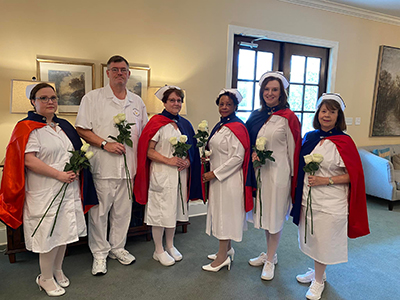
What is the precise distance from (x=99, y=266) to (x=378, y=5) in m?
5.28

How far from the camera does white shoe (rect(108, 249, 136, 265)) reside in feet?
8.90

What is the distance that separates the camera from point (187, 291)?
234 centimetres

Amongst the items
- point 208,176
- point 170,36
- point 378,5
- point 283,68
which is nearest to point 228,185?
point 208,176

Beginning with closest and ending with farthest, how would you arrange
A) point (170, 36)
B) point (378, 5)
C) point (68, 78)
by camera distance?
point (68, 78) < point (170, 36) < point (378, 5)

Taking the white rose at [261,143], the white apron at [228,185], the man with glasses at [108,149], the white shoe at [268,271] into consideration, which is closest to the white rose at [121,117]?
the man with glasses at [108,149]

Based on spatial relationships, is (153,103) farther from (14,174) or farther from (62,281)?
(62,281)

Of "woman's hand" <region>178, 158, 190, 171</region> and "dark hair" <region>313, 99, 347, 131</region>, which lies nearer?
"dark hair" <region>313, 99, 347, 131</region>

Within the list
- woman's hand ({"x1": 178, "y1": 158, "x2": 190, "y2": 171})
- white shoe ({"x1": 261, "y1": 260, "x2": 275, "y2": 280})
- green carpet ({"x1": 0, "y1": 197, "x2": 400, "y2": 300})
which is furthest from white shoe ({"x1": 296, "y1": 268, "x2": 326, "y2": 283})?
woman's hand ({"x1": 178, "y1": 158, "x2": 190, "y2": 171})

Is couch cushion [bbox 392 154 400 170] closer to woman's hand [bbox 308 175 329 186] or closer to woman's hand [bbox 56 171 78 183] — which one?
woman's hand [bbox 308 175 329 186]

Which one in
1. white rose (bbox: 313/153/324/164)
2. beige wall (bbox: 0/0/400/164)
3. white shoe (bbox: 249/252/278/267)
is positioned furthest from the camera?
beige wall (bbox: 0/0/400/164)

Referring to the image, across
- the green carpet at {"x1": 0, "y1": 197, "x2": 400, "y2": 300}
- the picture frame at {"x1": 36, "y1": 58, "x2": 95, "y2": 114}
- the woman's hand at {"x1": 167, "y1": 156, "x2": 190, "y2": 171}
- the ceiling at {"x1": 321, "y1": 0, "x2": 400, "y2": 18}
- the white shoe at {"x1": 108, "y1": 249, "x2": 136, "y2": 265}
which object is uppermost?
the ceiling at {"x1": 321, "y1": 0, "x2": 400, "y2": 18}

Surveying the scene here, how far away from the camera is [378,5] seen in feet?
15.0

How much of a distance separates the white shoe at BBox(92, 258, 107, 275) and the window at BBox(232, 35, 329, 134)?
9.00 ft

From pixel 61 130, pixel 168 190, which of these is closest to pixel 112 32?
pixel 61 130
